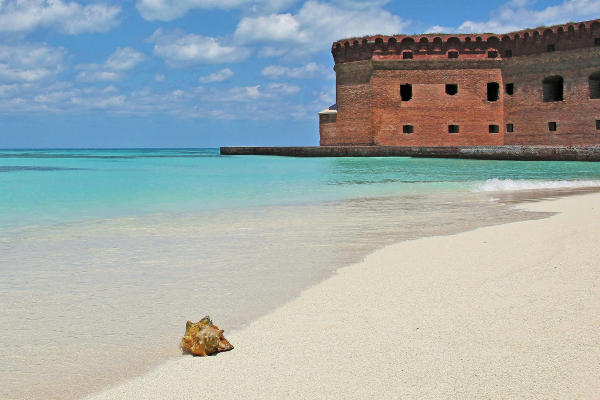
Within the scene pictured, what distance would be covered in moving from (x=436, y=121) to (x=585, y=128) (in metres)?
6.92

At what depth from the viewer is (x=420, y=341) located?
7.74ft

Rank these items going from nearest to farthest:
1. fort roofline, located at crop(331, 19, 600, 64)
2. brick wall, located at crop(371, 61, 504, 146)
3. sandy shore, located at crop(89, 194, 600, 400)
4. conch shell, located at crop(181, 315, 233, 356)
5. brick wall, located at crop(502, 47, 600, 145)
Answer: sandy shore, located at crop(89, 194, 600, 400), conch shell, located at crop(181, 315, 233, 356), brick wall, located at crop(502, 47, 600, 145), fort roofline, located at crop(331, 19, 600, 64), brick wall, located at crop(371, 61, 504, 146)

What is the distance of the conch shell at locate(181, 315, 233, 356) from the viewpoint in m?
2.27

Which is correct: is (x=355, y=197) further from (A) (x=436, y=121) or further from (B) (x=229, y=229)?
(A) (x=436, y=121)

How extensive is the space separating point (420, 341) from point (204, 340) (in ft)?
2.99

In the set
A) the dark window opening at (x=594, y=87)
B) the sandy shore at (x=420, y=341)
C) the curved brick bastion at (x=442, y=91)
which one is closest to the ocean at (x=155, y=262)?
the sandy shore at (x=420, y=341)

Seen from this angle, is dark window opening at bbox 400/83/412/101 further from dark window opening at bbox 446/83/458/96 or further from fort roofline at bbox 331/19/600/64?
dark window opening at bbox 446/83/458/96

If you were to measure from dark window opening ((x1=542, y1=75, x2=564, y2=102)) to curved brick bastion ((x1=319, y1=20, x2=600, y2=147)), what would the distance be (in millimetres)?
49

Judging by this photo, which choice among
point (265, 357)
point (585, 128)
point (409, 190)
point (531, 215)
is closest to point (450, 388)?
point (265, 357)

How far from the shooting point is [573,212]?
254 inches

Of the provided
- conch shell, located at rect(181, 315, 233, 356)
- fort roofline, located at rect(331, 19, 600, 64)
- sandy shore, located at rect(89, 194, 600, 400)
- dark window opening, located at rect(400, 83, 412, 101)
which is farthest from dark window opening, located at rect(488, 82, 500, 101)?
conch shell, located at rect(181, 315, 233, 356)

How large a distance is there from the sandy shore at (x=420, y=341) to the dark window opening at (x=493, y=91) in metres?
27.0

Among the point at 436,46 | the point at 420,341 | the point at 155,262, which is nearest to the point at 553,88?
the point at 436,46

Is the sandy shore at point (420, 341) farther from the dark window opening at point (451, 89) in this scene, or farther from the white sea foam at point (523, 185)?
the dark window opening at point (451, 89)
